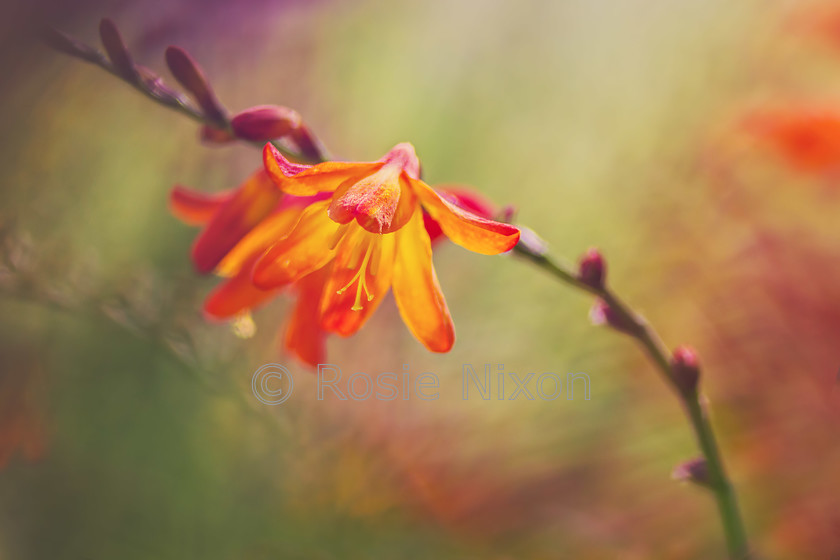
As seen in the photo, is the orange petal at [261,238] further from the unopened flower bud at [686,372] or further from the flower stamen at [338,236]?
the unopened flower bud at [686,372]

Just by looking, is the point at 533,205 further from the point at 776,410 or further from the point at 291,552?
the point at 291,552

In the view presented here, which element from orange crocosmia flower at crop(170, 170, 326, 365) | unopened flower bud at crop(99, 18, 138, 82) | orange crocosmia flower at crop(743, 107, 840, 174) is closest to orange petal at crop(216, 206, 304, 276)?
orange crocosmia flower at crop(170, 170, 326, 365)

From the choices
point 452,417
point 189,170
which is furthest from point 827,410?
point 189,170

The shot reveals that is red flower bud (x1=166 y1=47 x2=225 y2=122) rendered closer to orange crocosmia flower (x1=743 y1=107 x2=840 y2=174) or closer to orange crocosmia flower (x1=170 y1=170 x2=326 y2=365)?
orange crocosmia flower (x1=170 y1=170 x2=326 y2=365)

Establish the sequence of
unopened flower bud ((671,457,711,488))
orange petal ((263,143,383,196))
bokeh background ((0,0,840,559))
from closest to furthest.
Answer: orange petal ((263,143,383,196)) < unopened flower bud ((671,457,711,488)) < bokeh background ((0,0,840,559))
